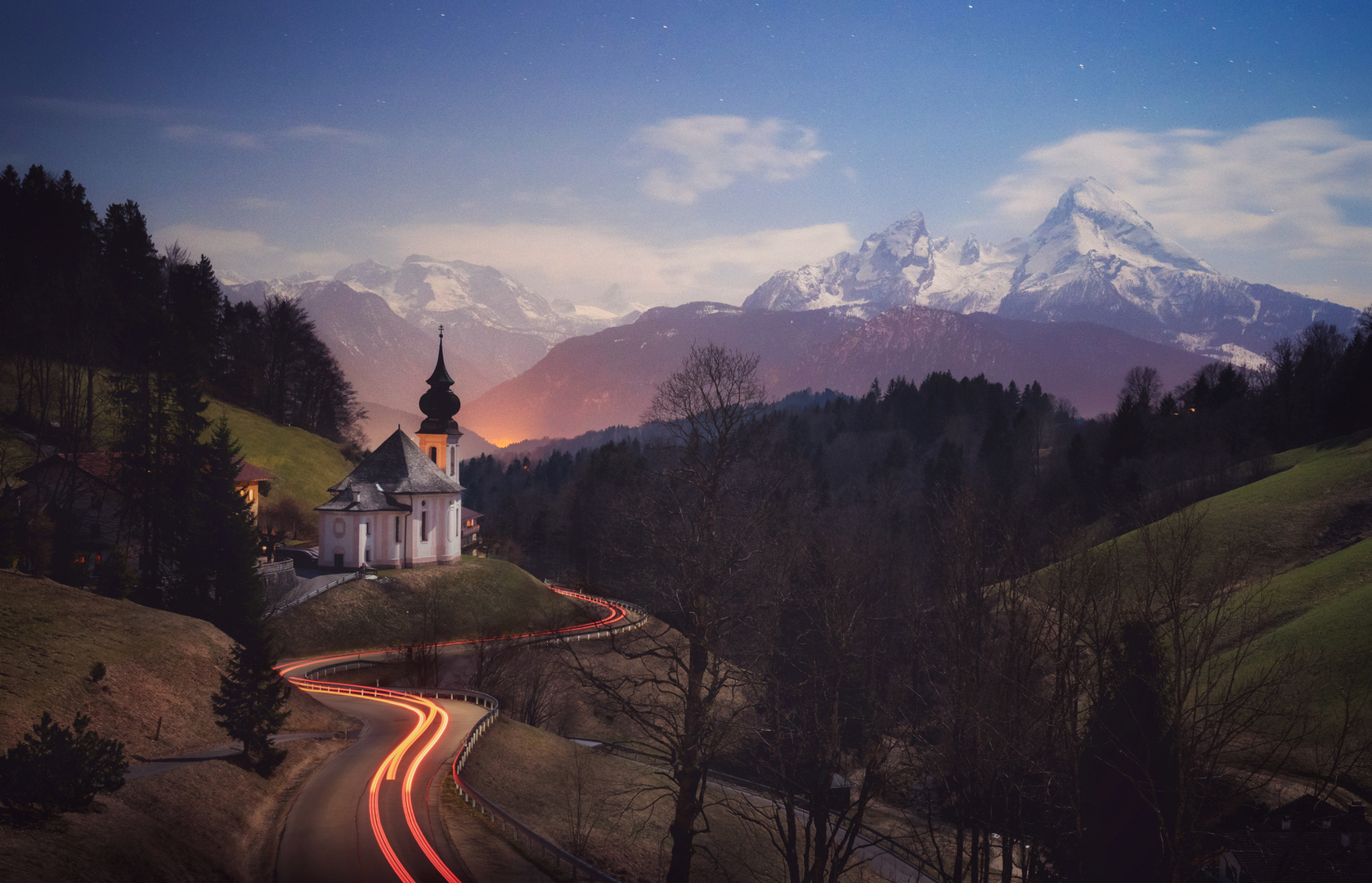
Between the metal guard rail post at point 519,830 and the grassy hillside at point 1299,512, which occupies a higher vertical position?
the grassy hillside at point 1299,512

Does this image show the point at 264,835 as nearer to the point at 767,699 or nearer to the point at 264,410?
the point at 767,699

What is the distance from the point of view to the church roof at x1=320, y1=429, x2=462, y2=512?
65000 millimetres

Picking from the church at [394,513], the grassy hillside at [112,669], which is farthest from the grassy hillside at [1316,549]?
the church at [394,513]

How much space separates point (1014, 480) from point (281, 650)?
79.0 m

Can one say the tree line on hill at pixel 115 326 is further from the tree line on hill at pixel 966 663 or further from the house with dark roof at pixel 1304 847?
the house with dark roof at pixel 1304 847

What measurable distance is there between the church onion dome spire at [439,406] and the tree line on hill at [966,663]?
19.6m

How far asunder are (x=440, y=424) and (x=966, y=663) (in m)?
63.9

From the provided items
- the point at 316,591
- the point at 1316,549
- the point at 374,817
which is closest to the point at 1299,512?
the point at 1316,549

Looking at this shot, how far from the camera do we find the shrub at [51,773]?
16000 millimetres

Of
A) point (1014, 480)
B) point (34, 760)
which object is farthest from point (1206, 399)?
point (34, 760)

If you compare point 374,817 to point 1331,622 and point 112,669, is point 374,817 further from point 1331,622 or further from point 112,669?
point 1331,622

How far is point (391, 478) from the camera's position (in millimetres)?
68250

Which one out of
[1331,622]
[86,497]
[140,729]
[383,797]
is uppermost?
[86,497]

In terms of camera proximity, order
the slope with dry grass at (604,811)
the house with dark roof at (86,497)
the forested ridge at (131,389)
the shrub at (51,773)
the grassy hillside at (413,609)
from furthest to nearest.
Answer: the grassy hillside at (413,609) < the house with dark roof at (86,497) < the forested ridge at (131,389) < the slope with dry grass at (604,811) < the shrub at (51,773)
